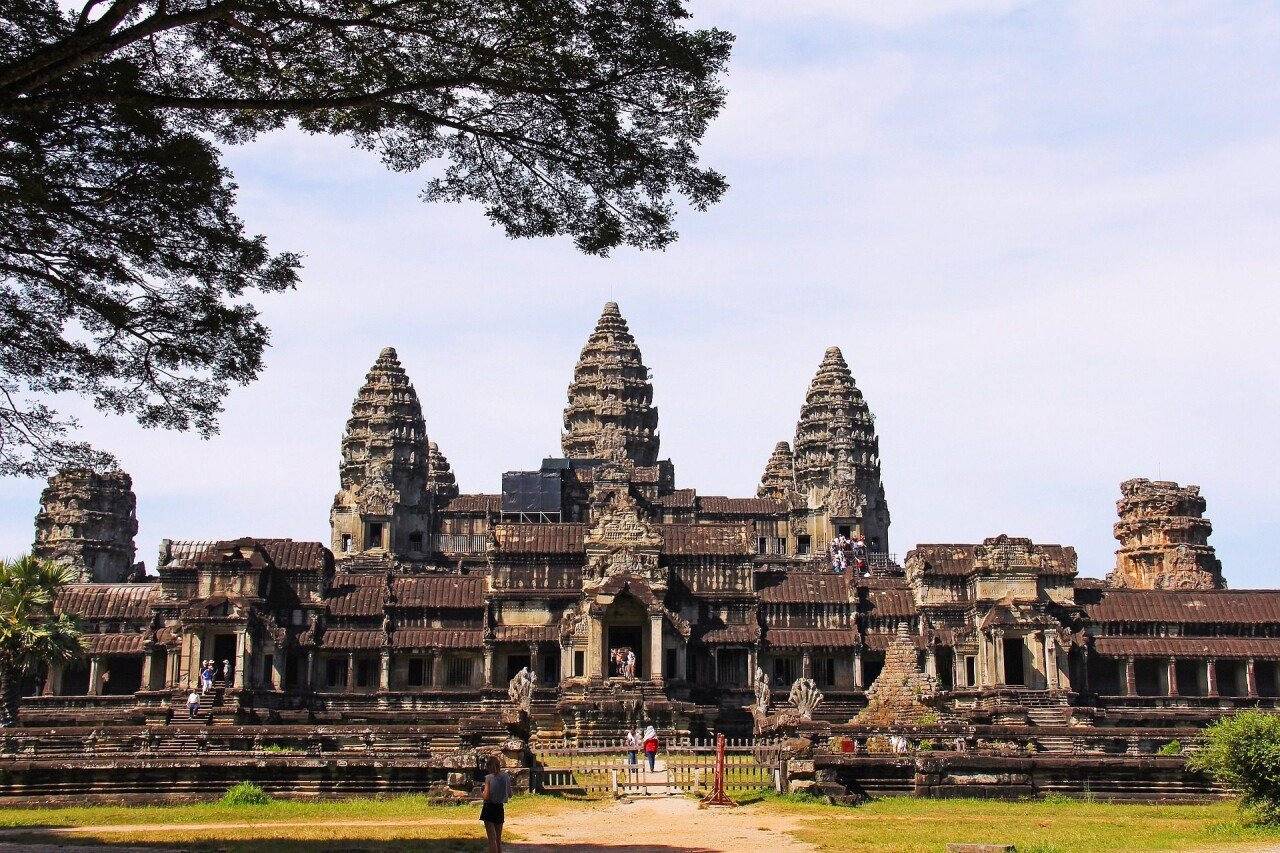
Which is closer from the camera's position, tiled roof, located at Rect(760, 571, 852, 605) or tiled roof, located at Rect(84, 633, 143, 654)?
tiled roof, located at Rect(84, 633, 143, 654)

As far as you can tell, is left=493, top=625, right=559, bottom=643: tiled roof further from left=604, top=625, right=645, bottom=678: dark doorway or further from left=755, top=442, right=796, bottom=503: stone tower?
left=755, top=442, right=796, bottom=503: stone tower

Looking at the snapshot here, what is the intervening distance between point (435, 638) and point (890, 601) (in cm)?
2122

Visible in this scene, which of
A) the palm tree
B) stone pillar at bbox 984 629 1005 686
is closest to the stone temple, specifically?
stone pillar at bbox 984 629 1005 686

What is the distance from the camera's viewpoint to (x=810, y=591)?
204ft

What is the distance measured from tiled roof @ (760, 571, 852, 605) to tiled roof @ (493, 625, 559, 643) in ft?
32.5

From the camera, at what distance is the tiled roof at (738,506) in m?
92.1

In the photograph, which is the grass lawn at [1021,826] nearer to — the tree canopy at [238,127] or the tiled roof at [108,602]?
the tree canopy at [238,127]

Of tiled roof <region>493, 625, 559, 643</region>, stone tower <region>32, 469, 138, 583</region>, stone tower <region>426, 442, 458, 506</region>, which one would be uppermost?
stone tower <region>426, 442, 458, 506</region>

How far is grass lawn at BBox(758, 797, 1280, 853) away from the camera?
21078 mm

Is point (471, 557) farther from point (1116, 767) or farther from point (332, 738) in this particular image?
point (1116, 767)

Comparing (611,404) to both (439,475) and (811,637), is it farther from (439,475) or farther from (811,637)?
(811,637)

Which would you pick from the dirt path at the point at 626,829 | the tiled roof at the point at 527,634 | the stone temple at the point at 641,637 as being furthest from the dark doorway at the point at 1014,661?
the dirt path at the point at 626,829

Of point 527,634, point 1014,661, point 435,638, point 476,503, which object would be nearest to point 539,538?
point 527,634

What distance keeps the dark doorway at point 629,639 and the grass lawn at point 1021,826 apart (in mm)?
28522
